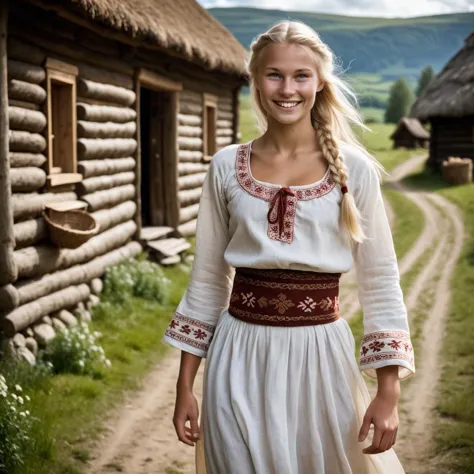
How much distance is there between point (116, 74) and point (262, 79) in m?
6.57

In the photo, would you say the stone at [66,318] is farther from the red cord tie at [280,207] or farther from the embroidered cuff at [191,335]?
the red cord tie at [280,207]

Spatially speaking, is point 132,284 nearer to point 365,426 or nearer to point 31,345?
point 31,345

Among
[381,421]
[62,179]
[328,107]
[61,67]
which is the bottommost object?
[381,421]

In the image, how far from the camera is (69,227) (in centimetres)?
696

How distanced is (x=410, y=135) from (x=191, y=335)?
33.5 m

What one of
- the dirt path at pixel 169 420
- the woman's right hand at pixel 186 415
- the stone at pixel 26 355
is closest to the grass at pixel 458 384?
the dirt path at pixel 169 420

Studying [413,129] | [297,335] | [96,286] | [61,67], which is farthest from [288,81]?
[413,129]

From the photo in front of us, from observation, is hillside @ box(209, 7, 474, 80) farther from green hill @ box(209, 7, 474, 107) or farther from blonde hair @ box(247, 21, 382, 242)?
blonde hair @ box(247, 21, 382, 242)

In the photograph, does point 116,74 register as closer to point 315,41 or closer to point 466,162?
point 315,41

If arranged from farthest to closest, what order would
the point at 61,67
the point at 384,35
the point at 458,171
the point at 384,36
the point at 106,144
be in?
the point at 384,35
the point at 384,36
the point at 458,171
the point at 106,144
the point at 61,67

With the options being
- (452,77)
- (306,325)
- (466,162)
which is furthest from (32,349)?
(452,77)

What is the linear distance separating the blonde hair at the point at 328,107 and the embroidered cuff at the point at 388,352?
0.96 ft

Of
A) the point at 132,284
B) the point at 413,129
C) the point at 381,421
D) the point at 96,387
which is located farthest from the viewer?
the point at 413,129

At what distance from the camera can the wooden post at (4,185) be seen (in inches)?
219
